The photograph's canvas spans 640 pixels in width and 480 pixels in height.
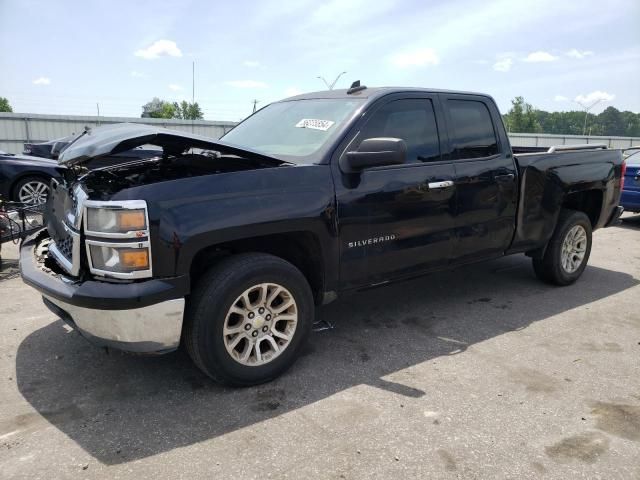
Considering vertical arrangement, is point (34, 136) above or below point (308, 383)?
above

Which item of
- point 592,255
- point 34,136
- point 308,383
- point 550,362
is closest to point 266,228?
point 308,383

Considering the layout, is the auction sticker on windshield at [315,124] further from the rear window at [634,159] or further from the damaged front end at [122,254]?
the rear window at [634,159]

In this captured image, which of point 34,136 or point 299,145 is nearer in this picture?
point 299,145

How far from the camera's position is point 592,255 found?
7.06 m

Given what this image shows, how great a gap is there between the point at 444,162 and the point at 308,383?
79.9 inches

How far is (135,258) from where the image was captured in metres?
2.71

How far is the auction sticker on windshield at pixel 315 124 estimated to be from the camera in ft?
12.3

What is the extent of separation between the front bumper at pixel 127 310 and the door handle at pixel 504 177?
2.87 m

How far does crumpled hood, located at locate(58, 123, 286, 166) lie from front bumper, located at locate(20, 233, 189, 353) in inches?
29.0

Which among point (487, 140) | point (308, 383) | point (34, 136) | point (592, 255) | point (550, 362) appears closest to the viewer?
point (308, 383)

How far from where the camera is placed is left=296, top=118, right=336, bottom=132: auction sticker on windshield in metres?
3.73

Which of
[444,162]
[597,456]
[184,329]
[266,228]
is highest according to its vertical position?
[444,162]

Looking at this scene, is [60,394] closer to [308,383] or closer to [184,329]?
[184,329]

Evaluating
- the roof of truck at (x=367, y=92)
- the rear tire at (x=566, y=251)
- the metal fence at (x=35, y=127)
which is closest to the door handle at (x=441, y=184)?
the roof of truck at (x=367, y=92)
